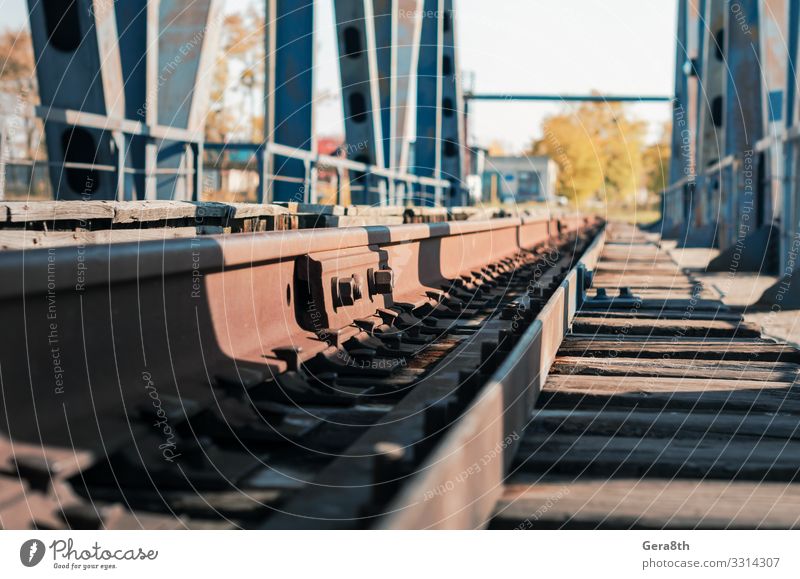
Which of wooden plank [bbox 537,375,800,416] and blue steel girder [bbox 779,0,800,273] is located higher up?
blue steel girder [bbox 779,0,800,273]

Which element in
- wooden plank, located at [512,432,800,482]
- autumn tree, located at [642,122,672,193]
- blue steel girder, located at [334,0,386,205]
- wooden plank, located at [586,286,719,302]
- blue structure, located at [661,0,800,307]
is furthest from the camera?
autumn tree, located at [642,122,672,193]

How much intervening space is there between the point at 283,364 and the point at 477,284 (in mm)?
4336

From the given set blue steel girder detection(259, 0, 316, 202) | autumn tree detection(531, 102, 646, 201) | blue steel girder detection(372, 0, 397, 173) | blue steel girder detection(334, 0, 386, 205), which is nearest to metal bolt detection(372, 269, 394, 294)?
blue steel girder detection(259, 0, 316, 202)

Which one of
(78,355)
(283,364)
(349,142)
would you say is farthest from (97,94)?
(349,142)

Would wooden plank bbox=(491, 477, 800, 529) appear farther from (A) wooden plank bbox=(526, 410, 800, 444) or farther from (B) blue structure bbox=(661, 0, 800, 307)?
(B) blue structure bbox=(661, 0, 800, 307)

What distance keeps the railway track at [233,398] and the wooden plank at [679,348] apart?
0.71m

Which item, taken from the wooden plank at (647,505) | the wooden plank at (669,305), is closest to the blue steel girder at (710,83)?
the wooden plank at (669,305)

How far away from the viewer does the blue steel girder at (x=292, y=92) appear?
1262 cm

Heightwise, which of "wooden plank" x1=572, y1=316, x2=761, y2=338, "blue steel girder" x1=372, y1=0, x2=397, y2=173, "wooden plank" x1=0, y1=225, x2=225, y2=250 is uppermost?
"blue steel girder" x1=372, y1=0, x2=397, y2=173

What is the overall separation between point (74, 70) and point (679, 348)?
4.82 m

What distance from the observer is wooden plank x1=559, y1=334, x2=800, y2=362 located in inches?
200

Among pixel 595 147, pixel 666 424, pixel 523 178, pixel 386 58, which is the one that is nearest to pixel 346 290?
pixel 666 424

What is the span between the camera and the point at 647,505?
2537 millimetres

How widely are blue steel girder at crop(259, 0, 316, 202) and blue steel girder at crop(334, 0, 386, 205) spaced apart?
2688mm
